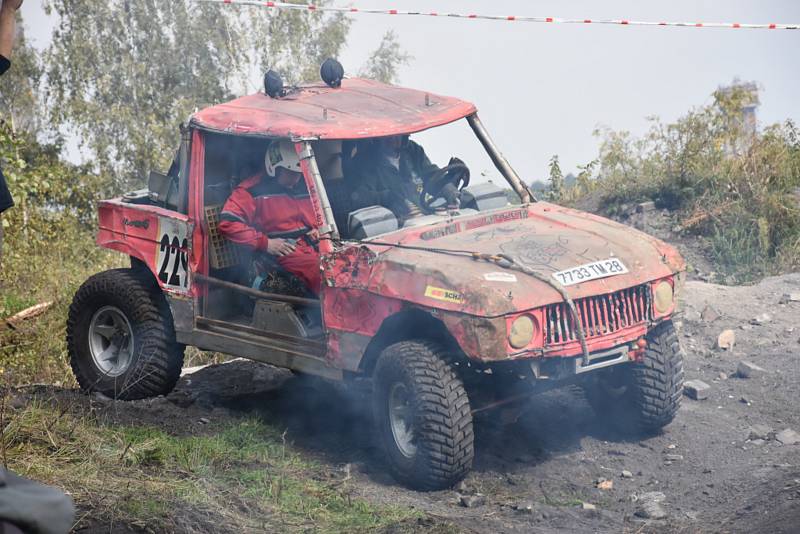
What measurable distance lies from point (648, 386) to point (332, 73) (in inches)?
111

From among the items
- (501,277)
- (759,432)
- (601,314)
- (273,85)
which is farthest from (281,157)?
(759,432)

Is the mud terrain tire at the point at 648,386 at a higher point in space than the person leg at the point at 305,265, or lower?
lower

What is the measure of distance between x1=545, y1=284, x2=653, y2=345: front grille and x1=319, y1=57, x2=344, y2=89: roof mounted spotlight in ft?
8.12

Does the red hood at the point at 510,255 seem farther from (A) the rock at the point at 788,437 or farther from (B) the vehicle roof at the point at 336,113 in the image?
(A) the rock at the point at 788,437

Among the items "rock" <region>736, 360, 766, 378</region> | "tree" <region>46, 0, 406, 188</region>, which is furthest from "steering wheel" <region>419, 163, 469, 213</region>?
"tree" <region>46, 0, 406, 188</region>

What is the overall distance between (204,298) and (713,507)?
3288 mm

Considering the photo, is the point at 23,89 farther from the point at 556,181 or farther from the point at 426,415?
the point at 426,415

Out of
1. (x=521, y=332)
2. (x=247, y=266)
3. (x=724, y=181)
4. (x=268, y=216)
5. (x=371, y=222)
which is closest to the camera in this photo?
(x=521, y=332)

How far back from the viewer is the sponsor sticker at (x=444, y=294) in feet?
17.0

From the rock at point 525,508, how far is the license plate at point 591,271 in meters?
1.11

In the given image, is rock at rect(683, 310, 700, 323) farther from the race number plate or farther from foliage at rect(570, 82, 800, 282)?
the race number plate

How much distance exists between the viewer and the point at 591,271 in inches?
217

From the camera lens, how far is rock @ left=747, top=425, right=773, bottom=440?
6250 millimetres

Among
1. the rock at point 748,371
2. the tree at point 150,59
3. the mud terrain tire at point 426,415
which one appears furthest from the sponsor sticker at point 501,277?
the tree at point 150,59
